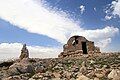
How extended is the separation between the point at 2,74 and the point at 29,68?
293cm

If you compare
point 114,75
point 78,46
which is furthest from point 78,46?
point 114,75

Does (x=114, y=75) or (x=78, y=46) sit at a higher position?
(x=78, y=46)

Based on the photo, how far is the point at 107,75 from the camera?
65.4 feet

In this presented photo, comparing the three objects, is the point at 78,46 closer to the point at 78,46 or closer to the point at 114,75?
the point at 78,46

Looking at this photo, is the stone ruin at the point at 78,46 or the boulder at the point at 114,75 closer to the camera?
the boulder at the point at 114,75

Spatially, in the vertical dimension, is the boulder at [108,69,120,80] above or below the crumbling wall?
below

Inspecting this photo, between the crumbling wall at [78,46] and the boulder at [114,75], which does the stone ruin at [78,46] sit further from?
the boulder at [114,75]

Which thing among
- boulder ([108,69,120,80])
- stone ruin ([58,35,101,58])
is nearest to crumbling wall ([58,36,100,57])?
stone ruin ([58,35,101,58])

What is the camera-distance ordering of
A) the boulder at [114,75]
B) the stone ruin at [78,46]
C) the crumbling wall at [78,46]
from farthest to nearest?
the crumbling wall at [78,46] < the stone ruin at [78,46] < the boulder at [114,75]

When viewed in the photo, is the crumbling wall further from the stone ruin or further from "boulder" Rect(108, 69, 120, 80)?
"boulder" Rect(108, 69, 120, 80)

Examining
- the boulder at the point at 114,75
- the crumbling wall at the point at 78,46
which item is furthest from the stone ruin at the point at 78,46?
the boulder at the point at 114,75

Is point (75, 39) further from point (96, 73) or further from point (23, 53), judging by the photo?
point (96, 73)

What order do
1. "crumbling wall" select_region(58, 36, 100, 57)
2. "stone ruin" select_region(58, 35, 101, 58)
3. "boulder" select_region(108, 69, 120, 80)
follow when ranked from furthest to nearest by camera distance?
"crumbling wall" select_region(58, 36, 100, 57) < "stone ruin" select_region(58, 35, 101, 58) < "boulder" select_region(108, 69, 120, 80)

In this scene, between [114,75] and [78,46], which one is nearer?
[114,75]
